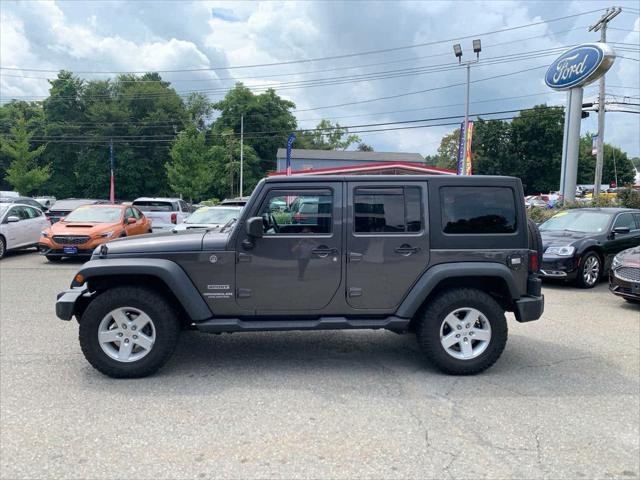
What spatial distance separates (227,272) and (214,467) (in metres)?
1.84

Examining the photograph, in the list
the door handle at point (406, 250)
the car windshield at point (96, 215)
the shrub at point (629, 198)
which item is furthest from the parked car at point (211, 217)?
the shrub at point (629, 198)

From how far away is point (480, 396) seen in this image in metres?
4.14

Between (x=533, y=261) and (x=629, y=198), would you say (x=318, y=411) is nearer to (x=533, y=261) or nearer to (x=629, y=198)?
(x=533, y=261)

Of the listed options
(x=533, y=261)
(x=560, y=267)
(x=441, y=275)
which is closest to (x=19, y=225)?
(x=441, y=275)

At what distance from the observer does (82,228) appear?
11938 millimetres

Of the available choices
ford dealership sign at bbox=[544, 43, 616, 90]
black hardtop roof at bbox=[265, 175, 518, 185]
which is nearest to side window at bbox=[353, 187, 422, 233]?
black hardtop roof at bbox=[265, 175, 518, 185]

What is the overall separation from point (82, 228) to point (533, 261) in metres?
10.9

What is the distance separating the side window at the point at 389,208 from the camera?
4.58 meters

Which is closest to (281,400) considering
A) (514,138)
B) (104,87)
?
(104,87)

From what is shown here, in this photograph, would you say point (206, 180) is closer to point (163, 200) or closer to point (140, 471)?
point (163, 200)

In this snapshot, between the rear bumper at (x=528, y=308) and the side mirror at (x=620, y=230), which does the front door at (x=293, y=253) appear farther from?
the side mirror at (x=620, y=230)

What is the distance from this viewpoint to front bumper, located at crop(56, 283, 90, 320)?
4.34 meters

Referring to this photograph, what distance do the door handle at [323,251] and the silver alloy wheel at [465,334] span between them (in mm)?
1288

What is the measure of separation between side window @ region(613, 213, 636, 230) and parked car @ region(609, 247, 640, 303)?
9.11 ft
